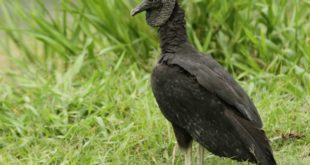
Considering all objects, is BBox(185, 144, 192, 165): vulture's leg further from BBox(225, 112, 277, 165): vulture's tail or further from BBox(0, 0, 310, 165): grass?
BBox(225, 112, 277, 165): vulture's tail

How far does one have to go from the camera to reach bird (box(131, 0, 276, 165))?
15.4 feet

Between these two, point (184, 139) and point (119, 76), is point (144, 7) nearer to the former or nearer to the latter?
point (184, 139)

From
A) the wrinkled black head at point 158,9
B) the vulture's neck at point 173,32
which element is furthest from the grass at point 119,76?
the wrinkled black head at point 158,9

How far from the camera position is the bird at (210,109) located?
468 cm

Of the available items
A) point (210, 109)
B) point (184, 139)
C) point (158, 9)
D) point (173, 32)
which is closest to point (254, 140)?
point (210, 109)

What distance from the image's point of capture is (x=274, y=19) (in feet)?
21.4

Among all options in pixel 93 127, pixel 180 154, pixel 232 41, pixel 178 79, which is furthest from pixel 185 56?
pixel 232 41

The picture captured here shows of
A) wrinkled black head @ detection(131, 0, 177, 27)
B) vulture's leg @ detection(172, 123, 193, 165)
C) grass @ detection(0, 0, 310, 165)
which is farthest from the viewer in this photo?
grass @ detection(0, 0, 310, 165)

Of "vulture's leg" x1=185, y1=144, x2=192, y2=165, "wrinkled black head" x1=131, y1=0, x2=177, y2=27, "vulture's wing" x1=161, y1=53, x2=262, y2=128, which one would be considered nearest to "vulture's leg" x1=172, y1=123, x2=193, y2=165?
"vulture's leg" x1=185, y1=144, x2=192, y2=165

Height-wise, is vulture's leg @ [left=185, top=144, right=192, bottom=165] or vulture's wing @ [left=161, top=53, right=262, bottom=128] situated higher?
vulture's wing @ [left=161, top=53, right=262, bottom=128]

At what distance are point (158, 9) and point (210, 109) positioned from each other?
2.51 ft

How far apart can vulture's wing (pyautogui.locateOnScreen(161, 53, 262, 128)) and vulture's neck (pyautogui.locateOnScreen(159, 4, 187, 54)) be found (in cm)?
12

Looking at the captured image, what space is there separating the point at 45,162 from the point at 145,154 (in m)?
0.65

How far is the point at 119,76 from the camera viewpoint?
21.2 ft
